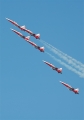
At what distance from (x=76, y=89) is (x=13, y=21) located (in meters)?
34.6

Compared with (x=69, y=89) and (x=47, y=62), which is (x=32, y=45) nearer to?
(x=47, y=62)

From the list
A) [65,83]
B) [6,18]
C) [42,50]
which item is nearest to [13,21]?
[6,18]

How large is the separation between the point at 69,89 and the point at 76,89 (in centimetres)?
317

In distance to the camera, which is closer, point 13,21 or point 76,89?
point 76,89

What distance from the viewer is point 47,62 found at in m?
180

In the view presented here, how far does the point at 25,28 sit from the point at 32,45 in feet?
22.5

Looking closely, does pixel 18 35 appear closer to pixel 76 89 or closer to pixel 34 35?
pixel 34 35

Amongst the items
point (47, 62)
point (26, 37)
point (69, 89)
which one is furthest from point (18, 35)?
point (69, 89)

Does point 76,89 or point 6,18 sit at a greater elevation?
point 6,18

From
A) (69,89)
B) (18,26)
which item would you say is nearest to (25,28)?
(18,26)

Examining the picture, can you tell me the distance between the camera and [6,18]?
7323 inches

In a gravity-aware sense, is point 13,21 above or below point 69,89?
above

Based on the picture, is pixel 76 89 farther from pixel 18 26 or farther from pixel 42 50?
pixel 18 26

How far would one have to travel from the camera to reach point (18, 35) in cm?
18275
